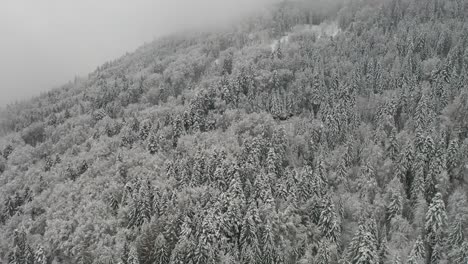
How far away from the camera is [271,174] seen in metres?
109

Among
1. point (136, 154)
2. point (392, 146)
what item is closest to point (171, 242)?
point (136, 154)

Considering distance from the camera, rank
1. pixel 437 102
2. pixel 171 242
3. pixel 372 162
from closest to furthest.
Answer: pixel 171 242 → pixel 372 162 → pixel 437 102

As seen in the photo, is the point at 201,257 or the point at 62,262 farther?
the point at 62,262

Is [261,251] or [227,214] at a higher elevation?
[227,214]

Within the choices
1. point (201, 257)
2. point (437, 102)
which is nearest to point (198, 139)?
point (201, 257)

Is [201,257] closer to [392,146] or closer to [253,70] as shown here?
[392,146]

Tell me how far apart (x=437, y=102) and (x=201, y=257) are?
88.7 m

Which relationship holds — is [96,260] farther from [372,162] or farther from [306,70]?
[306,70]

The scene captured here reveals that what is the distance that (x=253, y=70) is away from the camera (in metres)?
182

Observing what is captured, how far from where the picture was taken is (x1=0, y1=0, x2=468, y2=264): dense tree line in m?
90.2

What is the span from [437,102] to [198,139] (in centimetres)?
7409

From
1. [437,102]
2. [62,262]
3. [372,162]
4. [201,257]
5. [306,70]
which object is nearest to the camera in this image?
[201,257]

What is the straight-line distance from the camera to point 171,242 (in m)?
92.3

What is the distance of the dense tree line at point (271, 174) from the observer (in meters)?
90.2
